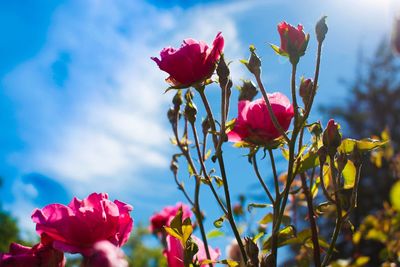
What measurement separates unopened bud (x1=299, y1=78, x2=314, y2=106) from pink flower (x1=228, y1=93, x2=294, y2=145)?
0.08ft

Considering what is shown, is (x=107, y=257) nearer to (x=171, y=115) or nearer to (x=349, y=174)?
(x=349, y=174)

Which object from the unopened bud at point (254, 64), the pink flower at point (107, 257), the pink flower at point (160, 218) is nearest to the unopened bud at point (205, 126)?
the unopened bud at point (254, 64)

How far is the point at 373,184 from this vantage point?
28.9 ft

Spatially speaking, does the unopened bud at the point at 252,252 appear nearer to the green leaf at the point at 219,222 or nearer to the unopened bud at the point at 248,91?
the green leaf at the point at 219,222

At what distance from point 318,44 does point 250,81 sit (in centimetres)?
16

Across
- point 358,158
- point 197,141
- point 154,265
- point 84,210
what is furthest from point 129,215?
point 154,265

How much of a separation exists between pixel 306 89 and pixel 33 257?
0.42 meters

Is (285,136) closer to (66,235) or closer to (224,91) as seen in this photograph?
(224,91)

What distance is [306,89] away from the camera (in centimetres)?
75

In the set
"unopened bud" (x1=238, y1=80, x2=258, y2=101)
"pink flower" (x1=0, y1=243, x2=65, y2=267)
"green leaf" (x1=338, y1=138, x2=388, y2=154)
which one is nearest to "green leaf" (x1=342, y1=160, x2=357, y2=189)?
"green leaf" (x1=338, y1=138, x2=388, y2=154)

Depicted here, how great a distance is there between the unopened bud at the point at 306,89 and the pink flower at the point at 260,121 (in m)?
0.02

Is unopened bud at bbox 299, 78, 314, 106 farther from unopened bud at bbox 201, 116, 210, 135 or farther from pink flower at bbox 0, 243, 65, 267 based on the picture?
pink flower at bbox 0, 243, 65, 267

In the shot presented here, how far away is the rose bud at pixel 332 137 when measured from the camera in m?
0.69

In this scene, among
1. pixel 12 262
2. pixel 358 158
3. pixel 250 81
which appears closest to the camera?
pixel 12 262
